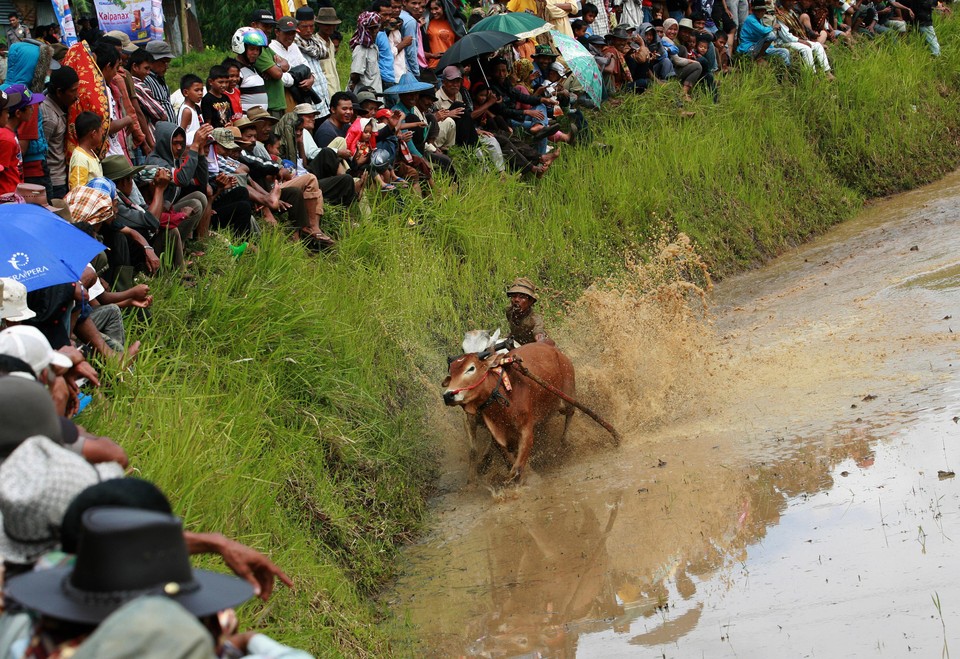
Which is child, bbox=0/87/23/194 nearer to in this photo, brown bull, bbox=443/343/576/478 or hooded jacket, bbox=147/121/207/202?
hooded jacket, bbox=147/121/207/202

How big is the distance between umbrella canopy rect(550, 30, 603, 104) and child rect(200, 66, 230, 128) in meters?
6.33

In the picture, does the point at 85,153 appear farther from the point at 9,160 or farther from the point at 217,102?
the point at 217,102

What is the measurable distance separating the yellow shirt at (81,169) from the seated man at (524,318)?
3.75m

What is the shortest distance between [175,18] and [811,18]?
1416cm

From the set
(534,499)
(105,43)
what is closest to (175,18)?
(105,43)

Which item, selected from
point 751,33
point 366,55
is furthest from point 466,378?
point 751,33

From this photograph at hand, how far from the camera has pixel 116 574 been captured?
3045 mm

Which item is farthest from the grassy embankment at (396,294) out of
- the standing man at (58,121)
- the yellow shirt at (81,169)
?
the standing man at (58,121)

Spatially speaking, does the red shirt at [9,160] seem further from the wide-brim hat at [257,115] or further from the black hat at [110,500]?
the black hat at [110,500]

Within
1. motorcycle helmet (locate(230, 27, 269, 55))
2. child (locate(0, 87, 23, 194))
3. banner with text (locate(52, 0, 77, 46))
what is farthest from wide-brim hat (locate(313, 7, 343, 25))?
child (locate(0, 87, 23, 194))

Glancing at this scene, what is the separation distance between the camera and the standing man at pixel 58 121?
8.77m

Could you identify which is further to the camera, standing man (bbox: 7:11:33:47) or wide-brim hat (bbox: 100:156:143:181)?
standing man (bbox: 7:11:33:47)

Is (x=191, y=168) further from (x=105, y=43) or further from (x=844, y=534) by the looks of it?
(x=844, y=534)

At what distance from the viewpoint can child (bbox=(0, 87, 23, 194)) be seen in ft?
26.1
